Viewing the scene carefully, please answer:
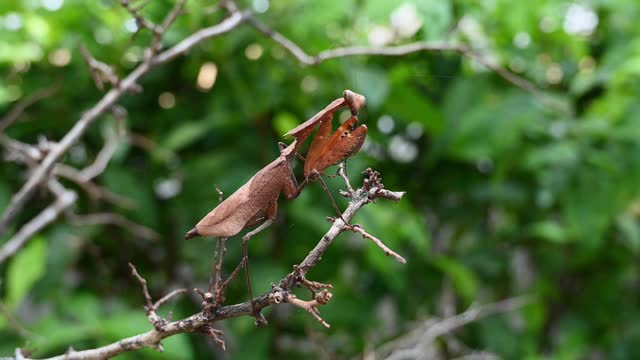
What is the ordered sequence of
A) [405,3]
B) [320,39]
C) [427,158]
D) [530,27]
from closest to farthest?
[405,3]
[320,39]
[530,27]
[427,158]

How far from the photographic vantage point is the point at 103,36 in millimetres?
1026

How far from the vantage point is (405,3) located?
775 millimetres

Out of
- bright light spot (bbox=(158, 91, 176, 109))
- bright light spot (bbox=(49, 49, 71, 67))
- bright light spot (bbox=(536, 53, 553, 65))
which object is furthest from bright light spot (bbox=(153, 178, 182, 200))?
bright light spot (bbox=(536, 53, 553, 65))

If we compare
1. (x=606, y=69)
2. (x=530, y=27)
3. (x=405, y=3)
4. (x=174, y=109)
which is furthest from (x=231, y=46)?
(x=606, y=69)

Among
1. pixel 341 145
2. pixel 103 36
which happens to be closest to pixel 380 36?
pixel 103 36

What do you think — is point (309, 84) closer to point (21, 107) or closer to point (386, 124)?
point (386, 124)

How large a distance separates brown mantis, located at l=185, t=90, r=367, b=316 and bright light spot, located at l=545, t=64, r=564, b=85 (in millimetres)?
989

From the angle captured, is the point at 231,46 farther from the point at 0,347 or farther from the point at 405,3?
the point at 0,347

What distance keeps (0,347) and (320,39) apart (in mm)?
504

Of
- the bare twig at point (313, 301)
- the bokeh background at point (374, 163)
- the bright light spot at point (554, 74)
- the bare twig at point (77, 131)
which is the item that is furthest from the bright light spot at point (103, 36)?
the bare twig at point (313, 301)

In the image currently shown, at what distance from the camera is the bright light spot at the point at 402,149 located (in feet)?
3.42

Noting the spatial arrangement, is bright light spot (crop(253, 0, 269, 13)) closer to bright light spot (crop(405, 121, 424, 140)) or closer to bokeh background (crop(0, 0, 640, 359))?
bokeh background (crop(0, 0, 640, 359))

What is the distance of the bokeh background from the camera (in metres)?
0.91

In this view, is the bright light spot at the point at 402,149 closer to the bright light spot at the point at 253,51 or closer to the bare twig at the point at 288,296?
the bright light spot at the point at 253,51
